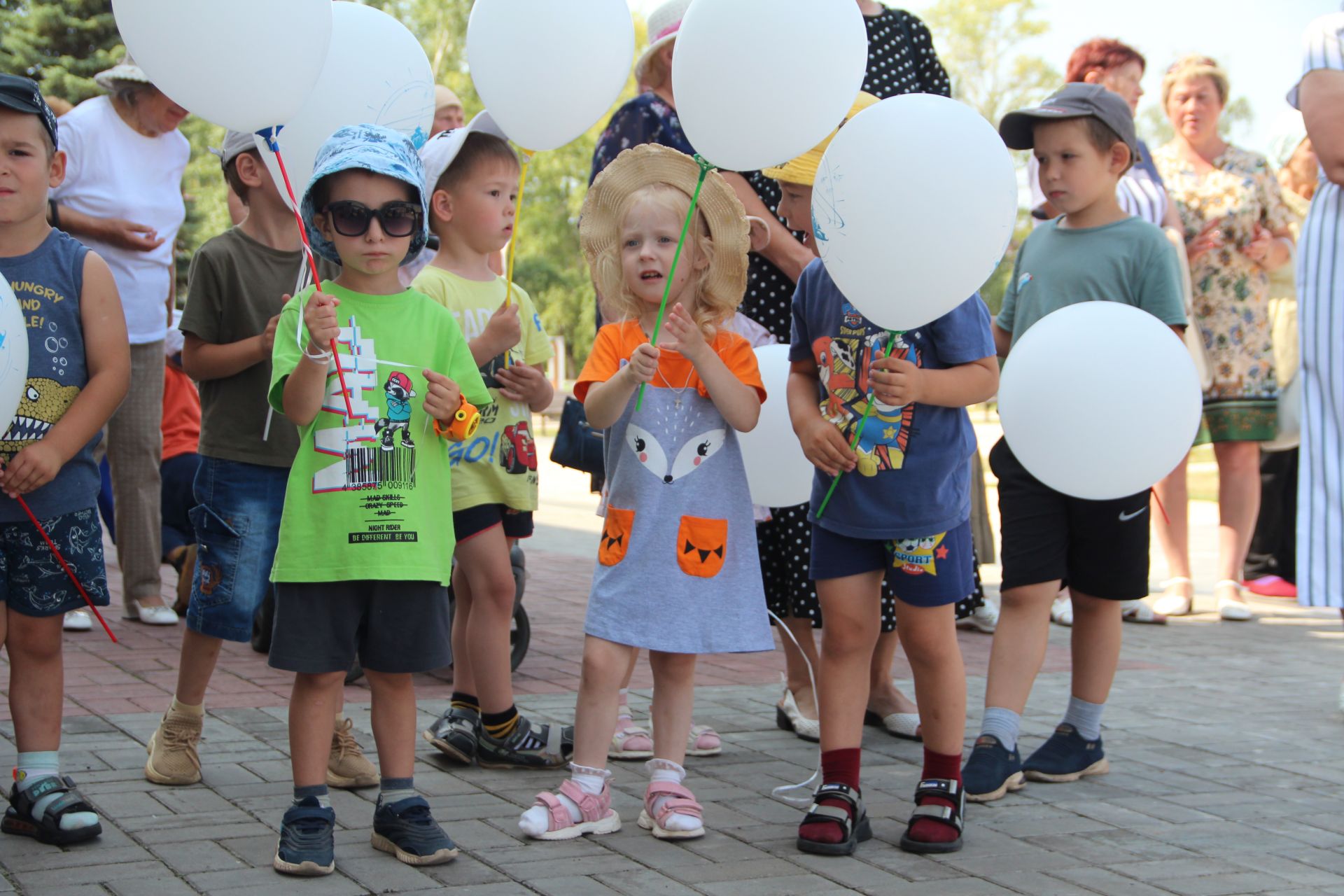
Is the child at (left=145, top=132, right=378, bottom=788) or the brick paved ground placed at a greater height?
the child at (left=145, top=132, right=378, bottom=788)

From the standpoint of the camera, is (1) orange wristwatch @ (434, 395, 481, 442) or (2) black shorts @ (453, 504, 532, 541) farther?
(2) black shorts @ (453, 504, 532, 541)

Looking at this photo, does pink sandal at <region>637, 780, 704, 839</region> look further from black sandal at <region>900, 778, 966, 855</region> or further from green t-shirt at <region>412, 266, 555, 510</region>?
green t-shirt at <region>412, 266, 555, 510</region>

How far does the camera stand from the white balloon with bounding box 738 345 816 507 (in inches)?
147

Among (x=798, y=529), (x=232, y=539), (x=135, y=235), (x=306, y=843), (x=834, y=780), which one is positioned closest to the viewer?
(x=306, y=843)

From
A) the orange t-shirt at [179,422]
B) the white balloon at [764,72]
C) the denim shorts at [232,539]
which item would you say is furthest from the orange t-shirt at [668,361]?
the orange t-shirt at [179,422]

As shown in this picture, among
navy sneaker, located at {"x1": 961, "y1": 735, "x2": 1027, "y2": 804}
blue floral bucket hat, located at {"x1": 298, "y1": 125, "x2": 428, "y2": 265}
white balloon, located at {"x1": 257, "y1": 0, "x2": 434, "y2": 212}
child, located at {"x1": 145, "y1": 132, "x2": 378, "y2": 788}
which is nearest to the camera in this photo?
blue floral bucket hat, located at {"x1": 298, "y1": 125, "x2": 428, "y2": 265}

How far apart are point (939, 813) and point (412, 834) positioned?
1.23m

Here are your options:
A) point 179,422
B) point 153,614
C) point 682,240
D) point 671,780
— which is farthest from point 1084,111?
point 179,422

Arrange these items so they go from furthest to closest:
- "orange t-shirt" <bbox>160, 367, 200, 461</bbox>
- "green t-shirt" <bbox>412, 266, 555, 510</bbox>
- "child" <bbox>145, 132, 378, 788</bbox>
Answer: "orange t-shirt" <bbox>160, 367, 200, 461</bbox>, "green t-shirt" <bbox>412, 266, 555, 510</bbox>, "child" <bbox>145, 132, 378, 788</bbox>

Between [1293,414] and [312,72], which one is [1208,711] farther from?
[312,72]

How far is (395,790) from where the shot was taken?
3023 mm

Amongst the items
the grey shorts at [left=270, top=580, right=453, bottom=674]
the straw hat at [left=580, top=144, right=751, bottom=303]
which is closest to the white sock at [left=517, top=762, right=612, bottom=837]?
the grey shorts at [left=270, top=580, right=453, bottom=674]

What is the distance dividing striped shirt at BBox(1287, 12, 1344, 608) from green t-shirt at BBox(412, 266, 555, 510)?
208 cm

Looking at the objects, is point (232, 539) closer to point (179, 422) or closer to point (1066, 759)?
point (1066, 759)
